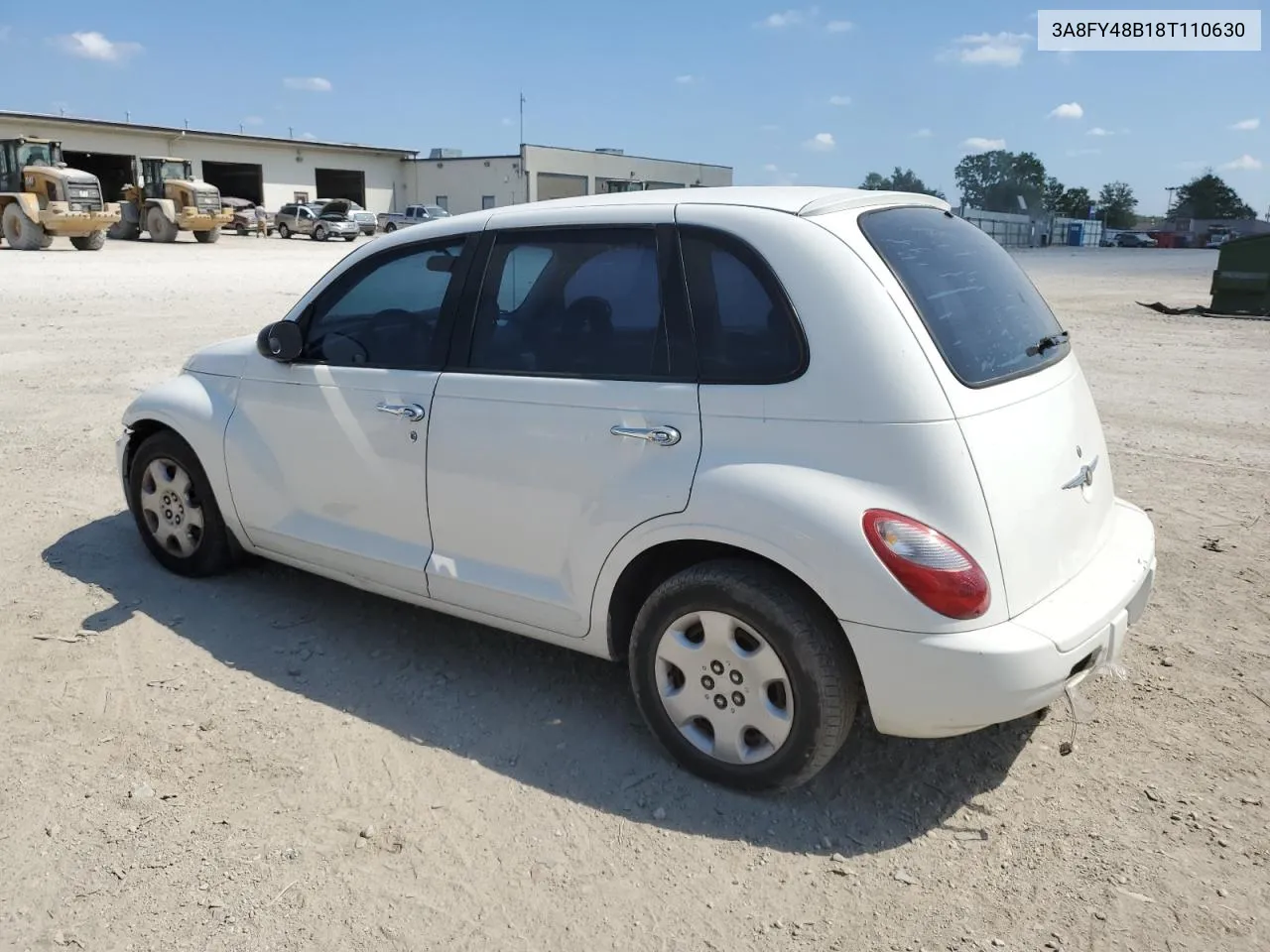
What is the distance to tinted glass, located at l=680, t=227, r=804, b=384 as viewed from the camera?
306 centimetres

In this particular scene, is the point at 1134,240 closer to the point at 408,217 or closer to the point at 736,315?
the point at 408,217

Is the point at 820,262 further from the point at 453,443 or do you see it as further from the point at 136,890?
the point at 136,890

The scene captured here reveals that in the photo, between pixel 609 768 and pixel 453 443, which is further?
pixel 453 443

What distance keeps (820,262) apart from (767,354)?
0.31 metres

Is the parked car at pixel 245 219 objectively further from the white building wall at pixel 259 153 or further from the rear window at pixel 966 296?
the rear window at pixel 966 296

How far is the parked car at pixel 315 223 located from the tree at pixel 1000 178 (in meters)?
93.8

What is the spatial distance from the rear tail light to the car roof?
3.47 feet

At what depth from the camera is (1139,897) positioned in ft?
9.16

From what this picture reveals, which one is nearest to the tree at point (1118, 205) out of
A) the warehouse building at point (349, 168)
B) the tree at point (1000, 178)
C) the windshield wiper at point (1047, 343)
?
the tree at point (1000, 178)

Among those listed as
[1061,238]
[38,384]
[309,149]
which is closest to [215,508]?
[38,384]

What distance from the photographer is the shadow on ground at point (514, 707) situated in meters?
3.21

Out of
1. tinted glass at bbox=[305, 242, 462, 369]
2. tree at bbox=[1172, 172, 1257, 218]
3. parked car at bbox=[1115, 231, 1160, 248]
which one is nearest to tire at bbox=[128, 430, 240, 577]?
tinted glass at bbox=[305, 242, 462, 369]

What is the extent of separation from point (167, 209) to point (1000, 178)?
125603mm

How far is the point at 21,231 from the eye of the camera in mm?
30234
